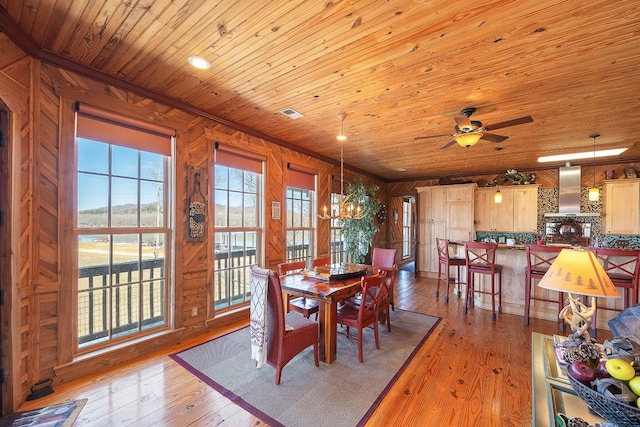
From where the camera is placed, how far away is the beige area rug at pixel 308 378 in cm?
206

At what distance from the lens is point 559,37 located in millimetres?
1925

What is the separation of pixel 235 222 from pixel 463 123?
324cm

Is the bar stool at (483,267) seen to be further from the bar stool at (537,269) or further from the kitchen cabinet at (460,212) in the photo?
the kitchen cabinet at (460,212)

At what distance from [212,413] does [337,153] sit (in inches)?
177

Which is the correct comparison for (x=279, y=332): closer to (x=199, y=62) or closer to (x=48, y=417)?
(x=48, y=417)

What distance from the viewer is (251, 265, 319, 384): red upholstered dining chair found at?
2.37 metres

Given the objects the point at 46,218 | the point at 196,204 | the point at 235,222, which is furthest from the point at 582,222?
the point at 46,218

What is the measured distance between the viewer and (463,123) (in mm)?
2809

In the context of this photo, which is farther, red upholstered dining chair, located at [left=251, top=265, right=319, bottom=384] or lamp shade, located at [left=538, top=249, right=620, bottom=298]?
red upholstered dining chair, located at [left=251, top=265, right=319, bottom=384]

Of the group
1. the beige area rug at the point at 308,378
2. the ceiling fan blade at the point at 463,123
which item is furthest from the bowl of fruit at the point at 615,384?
the ceiling fan blade at the point at 463,123

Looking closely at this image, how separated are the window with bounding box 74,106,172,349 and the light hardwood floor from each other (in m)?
0.48

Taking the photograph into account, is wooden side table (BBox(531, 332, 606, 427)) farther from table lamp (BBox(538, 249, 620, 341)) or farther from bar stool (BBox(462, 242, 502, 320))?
bar stool (BBox(462, 242, 502, 320))

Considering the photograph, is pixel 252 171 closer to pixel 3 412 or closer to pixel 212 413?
pixel 212 413

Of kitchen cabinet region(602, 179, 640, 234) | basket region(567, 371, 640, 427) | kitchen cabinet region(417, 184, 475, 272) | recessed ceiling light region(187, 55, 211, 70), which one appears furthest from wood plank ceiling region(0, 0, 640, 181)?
kitchen cabinet region(417, 184, 475, 272)
